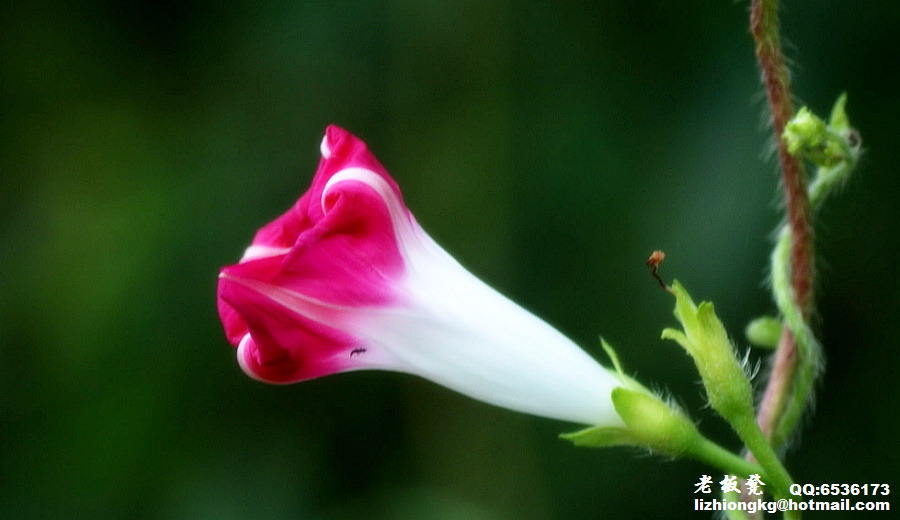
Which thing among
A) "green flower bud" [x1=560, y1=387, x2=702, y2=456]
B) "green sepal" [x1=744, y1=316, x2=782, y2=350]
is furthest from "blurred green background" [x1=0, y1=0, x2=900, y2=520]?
"green flower bud" [x1=560, y1=387, x2=702, y2=456]

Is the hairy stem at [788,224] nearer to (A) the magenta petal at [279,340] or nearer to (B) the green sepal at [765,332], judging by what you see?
(B) the green sepal at [765,332]

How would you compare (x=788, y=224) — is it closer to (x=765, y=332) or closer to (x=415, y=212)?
(x=765, y=332)

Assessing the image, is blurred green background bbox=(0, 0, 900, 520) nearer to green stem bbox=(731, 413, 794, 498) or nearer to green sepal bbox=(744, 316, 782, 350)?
green sepal bbox=(744, 316, 782, 350)

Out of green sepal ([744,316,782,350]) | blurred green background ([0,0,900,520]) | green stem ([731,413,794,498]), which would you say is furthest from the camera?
blurred green background ([0,0,900,520])

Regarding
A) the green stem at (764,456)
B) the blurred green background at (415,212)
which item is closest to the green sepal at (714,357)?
the green stem at (764,456)

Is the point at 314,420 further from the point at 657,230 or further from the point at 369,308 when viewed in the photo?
the point at 369,308

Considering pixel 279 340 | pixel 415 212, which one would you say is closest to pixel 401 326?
pixel 279 340
